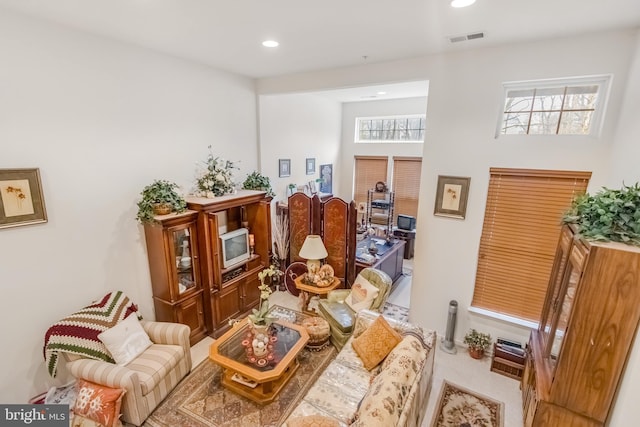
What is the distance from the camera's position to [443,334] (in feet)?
12.4

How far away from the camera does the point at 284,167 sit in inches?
220

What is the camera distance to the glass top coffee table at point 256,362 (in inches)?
106

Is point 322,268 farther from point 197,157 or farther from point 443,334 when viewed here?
point 197,157

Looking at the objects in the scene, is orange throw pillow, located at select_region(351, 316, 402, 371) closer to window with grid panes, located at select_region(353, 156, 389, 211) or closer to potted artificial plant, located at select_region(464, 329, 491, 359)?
potted artificial plant, located at select_region(464, 329, 491, 359)

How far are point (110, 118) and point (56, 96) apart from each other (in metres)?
0.44

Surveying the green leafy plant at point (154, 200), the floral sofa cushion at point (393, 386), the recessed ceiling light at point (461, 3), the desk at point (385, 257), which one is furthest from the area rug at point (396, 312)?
the recessed ceiling light at point (461, 3)

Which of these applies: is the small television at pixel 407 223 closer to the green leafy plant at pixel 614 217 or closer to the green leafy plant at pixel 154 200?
the green leafy plant at pixel 614 217

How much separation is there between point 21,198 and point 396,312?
14.9 ft

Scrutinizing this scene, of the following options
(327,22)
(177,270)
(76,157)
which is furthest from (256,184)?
(327,22)

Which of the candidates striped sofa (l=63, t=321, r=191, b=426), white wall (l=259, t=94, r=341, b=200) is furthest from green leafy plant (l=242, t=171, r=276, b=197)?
striped sofa (l=63, t=321, r=191, b=426)

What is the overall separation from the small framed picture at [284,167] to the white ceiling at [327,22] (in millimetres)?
2355

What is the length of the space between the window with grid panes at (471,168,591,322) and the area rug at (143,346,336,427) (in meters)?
2.32

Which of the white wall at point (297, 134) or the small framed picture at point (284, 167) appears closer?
the white wall at point (297, 134)

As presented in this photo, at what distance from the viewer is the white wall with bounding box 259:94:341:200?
5070mm
